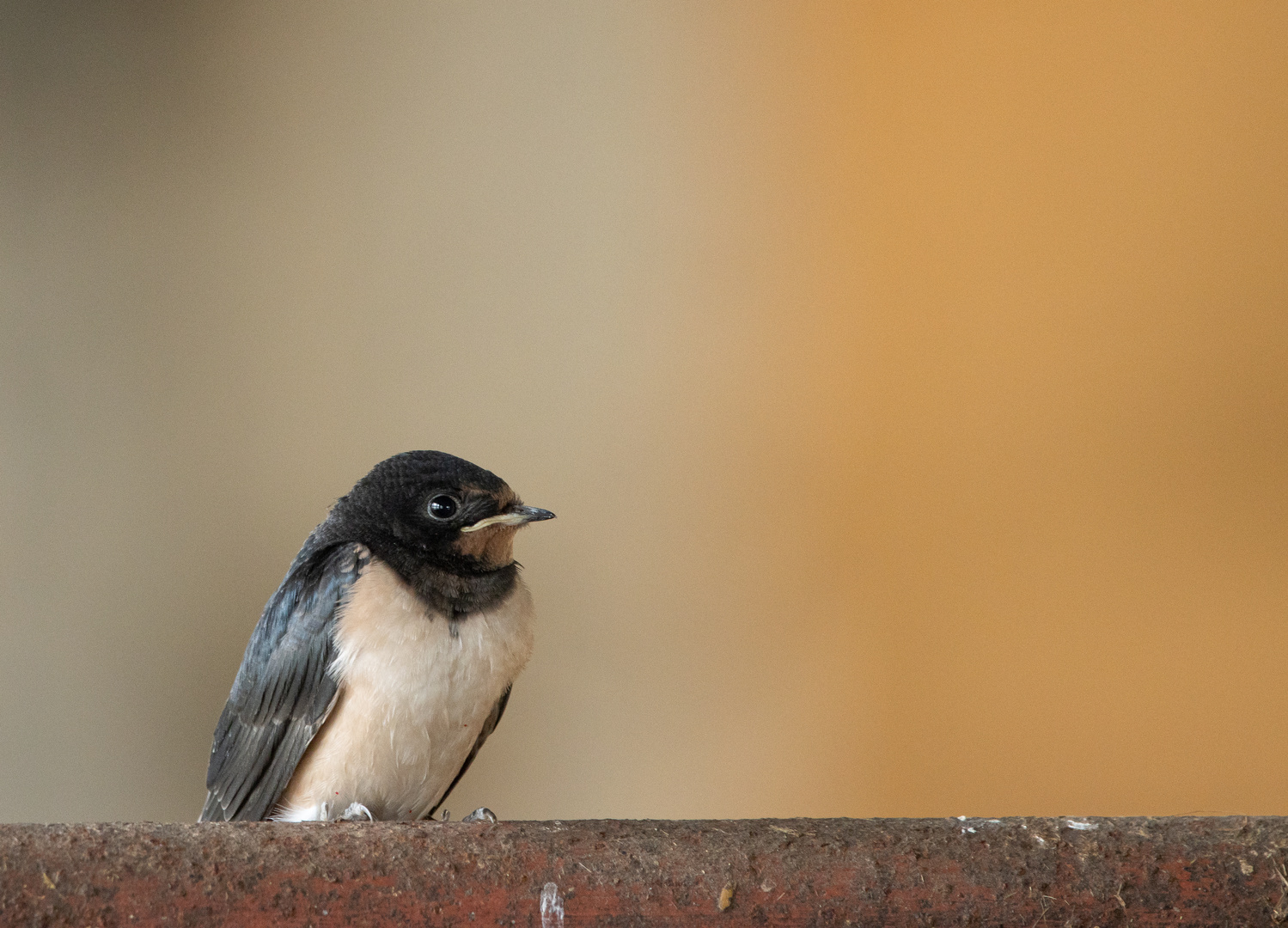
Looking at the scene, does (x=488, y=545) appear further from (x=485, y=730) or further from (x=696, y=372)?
(x=696, y=372)

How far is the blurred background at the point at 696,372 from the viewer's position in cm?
255

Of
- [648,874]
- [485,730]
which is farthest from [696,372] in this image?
[648,874]

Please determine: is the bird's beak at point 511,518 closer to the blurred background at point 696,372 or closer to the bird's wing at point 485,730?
the bird's wing at point 485,730

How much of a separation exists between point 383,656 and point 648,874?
433 millimetres

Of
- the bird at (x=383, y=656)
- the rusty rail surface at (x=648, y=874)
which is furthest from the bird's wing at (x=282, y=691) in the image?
the rusty rail surface at (x=648, y=874)

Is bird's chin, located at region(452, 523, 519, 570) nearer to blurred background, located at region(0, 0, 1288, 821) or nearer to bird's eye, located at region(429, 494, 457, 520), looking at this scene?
bird's eye, located at region(429, 494, 457, 520)


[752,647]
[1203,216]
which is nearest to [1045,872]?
[752,647]

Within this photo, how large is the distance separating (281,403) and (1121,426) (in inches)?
74.9

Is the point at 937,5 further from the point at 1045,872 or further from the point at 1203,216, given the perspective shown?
the point at 1045,872

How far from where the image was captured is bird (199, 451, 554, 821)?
4.25 ft

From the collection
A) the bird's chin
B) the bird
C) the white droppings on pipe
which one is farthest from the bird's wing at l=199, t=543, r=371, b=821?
the white droppings on pipe

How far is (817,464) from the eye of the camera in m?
2.71

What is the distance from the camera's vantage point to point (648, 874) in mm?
984

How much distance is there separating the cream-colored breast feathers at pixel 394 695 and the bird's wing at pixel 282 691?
0.02 meters
